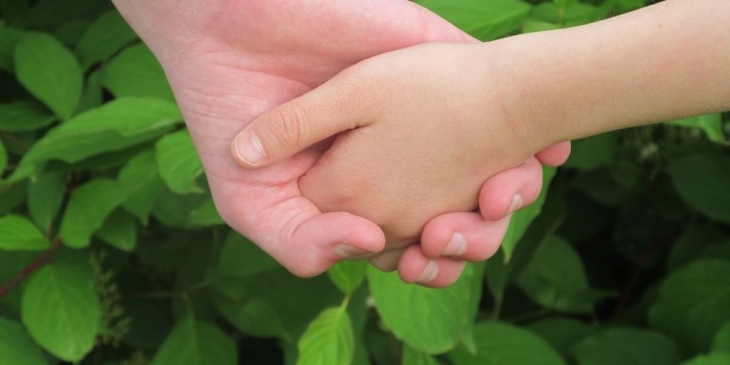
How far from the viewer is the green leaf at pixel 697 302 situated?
110 centimetres

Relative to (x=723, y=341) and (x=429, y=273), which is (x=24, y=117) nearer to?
(x=429, y=273)

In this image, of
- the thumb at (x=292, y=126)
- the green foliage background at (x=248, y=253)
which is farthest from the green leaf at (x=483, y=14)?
the thumb at (x=292, y=126)

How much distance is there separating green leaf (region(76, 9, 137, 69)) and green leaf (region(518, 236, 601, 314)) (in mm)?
614

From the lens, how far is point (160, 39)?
849 mm

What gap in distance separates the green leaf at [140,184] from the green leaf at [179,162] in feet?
0.12

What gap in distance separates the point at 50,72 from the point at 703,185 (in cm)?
83

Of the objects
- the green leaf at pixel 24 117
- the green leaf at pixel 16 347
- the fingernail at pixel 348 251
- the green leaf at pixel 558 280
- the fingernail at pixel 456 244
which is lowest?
the green leaf at pixel 558 280

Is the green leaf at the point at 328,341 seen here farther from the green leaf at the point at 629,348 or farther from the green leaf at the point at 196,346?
the green leaf at the point at 629,348

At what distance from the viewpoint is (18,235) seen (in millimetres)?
875

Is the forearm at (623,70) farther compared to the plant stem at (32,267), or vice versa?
the plant stem at (32,267)

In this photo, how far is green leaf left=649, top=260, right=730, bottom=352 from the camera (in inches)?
43.4

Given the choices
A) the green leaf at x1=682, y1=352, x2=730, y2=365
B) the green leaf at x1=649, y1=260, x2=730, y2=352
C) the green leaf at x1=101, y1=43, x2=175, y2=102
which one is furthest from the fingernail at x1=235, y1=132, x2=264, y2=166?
the green leaf at x1=649, y1=260, x2=730, y2=352

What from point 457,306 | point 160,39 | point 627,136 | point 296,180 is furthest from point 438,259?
point 627,136

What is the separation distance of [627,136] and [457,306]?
20.1 inches
